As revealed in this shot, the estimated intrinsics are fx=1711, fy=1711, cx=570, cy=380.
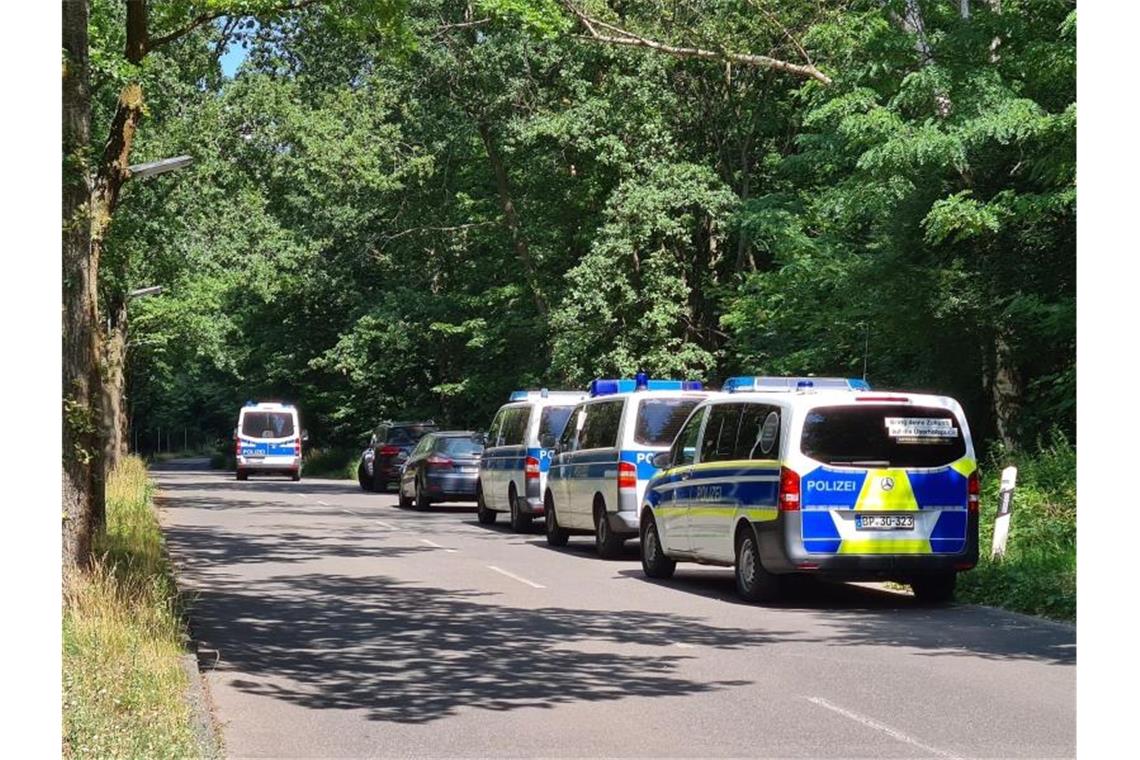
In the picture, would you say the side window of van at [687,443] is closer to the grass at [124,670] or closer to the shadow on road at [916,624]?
the shadow on road at [916,624]

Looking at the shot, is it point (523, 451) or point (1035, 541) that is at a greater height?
point (523, 451)

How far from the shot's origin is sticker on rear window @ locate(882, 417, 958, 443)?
608 inches

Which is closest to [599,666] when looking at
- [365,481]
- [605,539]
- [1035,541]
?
[1035,541]

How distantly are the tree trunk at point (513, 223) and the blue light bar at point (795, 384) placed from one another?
1128 inches

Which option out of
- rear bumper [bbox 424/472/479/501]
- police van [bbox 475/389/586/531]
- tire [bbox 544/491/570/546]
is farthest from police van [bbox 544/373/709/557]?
rear bumper [bbox 424/472/479/501]

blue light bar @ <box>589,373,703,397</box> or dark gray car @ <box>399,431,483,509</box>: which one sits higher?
blue light bar @ <box>589,373,703,397</box>

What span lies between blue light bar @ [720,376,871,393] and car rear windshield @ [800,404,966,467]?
116cm

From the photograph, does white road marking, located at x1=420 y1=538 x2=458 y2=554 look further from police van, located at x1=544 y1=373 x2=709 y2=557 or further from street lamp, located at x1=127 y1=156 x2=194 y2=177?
street lamp, located at x1=127 y1=156 x2=194 y2=177

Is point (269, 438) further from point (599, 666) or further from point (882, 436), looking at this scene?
point (599, 666)

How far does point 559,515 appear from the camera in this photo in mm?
23297

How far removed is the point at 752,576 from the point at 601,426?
6.06 m

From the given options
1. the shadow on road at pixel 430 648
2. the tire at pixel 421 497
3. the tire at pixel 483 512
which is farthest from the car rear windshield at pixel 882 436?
the tire at pixel 421 497

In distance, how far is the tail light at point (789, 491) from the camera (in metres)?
15.1

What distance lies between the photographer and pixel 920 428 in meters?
15.5
